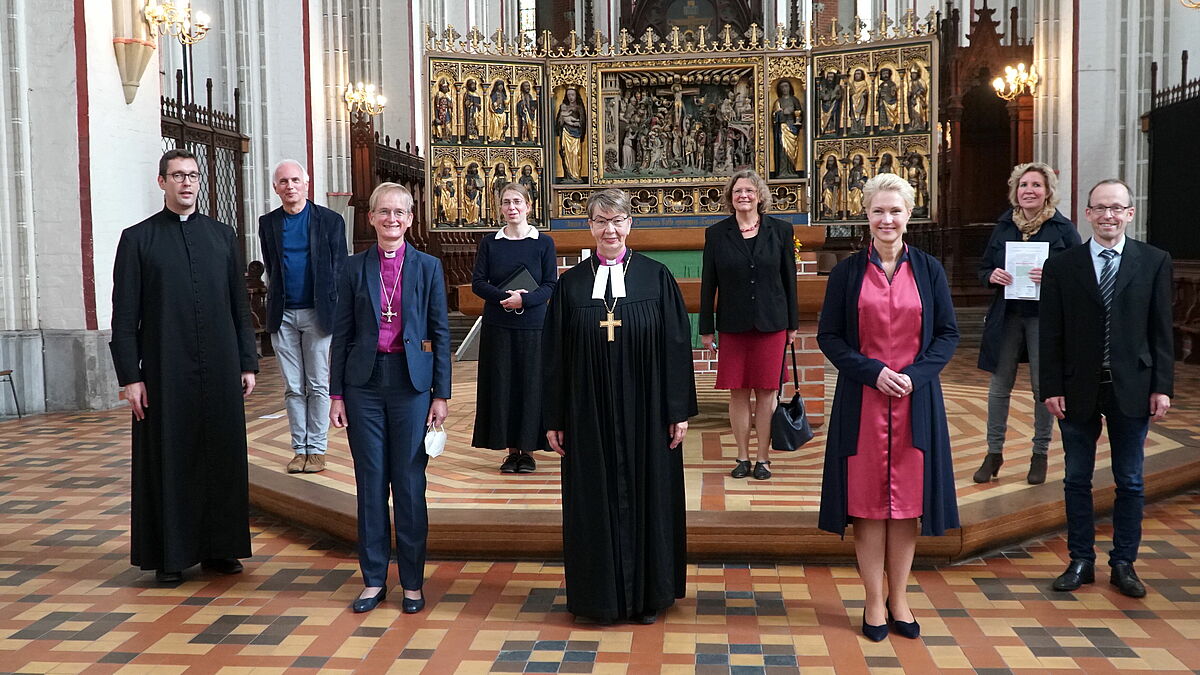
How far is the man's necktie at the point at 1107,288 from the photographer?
4.25m

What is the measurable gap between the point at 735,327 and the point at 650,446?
76.9 inches

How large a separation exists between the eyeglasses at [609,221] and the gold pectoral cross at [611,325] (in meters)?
0.33

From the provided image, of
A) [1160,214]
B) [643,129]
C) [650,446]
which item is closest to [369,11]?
[643,129]

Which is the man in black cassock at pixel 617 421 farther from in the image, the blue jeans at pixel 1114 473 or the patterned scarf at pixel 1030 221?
the patterned scarf at pixel 1030 221

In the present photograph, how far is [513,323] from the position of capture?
6.03 meters

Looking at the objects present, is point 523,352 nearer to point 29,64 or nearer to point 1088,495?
point 1088,495

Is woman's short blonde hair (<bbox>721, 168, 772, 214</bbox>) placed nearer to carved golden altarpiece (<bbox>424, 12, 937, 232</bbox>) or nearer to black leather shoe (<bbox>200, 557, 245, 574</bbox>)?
black leather shoe (<bbox>200, 557, 245, 574</bbox>)

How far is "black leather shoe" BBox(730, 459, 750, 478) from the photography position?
598cm

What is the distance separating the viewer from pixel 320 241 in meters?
6.04

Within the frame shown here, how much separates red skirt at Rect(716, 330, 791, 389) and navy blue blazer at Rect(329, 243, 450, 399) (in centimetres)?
201

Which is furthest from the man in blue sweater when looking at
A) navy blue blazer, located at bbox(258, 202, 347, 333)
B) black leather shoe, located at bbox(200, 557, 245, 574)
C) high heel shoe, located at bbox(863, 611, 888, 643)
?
high heel shoe, located at bbox(863, 611, 888, 643)

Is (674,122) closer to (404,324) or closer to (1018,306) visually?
(1018,306)

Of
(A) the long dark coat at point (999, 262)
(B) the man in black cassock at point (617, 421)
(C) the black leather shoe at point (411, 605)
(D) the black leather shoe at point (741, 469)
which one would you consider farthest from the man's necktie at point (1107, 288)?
(C) the black leather shoe at point (411, 605)

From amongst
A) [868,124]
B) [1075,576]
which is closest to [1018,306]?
[1075,576]
